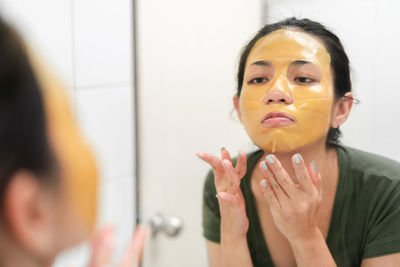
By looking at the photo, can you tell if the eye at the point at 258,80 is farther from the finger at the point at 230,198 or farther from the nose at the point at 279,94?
the finger at the point at 230,198

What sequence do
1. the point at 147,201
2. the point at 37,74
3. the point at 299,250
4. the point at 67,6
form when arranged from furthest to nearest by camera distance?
the point at 147,201 < the point at 67,6 < the point at 299,250 < the point at 37,74

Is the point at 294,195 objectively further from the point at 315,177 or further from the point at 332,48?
the point at 332,48

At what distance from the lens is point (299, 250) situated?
601 millimetres

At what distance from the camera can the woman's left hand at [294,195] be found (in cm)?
57

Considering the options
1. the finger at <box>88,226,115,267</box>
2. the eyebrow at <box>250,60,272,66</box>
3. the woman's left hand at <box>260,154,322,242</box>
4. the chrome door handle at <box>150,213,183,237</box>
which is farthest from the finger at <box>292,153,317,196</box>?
the chrome door handle at <box>150,213,183,237</box>

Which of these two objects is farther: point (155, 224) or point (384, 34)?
point (155, 224)

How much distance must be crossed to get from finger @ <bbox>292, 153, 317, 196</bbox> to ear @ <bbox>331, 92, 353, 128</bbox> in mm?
72

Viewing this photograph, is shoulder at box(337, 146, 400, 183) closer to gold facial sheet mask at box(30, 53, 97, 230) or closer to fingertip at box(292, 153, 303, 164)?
fingertip at box(292, 153, 303, 164)

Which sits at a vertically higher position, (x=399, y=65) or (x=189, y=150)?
(x=399, y=65)

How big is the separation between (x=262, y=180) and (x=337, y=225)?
3.8 inches

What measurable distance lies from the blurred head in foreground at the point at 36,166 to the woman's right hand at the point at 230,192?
271 millimetres

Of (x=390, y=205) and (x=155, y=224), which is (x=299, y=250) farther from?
(x=155, y=224)

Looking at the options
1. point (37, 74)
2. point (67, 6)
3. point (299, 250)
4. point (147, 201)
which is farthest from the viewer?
point (147, 201)

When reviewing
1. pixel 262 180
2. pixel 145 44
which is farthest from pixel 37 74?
pixel 145 44
